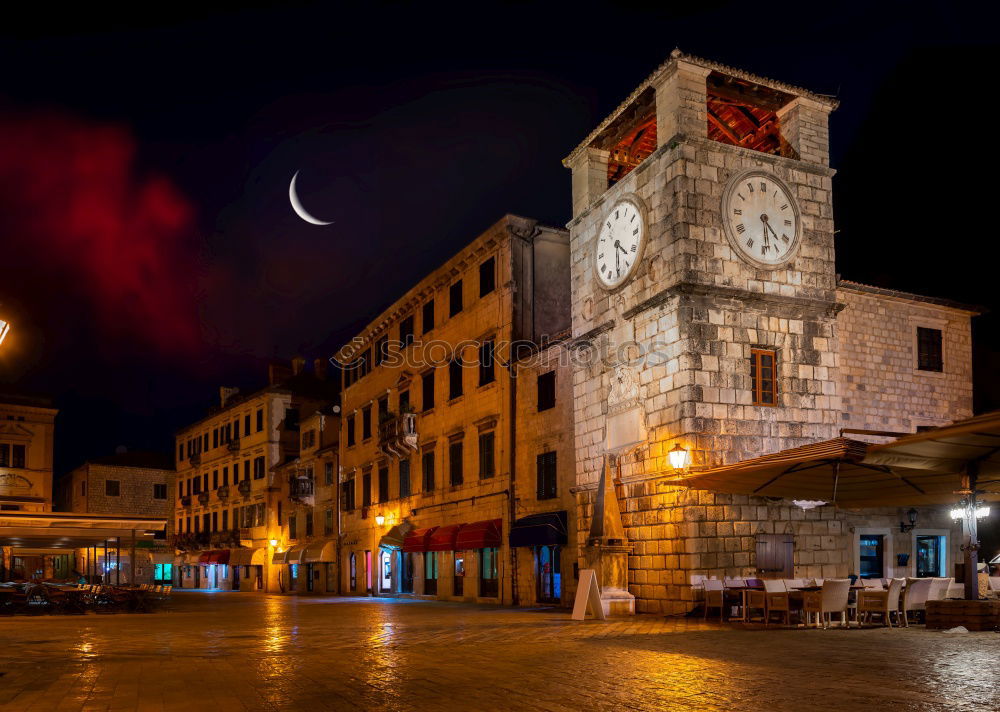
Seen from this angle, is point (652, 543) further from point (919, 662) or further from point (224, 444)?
point (224, 444)

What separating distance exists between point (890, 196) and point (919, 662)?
125 ft

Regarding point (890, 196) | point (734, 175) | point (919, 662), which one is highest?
point (890, 196)

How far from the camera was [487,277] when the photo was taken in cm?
3100

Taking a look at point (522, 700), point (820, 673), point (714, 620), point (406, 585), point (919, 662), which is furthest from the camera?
point (406, 585)

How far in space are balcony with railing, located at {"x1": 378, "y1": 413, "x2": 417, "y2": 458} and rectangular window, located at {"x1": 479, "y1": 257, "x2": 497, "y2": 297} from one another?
7257 mm

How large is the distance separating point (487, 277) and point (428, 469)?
8462 millimetres

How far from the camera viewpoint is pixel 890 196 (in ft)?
147

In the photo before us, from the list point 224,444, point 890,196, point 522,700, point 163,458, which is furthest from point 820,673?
point 163,458

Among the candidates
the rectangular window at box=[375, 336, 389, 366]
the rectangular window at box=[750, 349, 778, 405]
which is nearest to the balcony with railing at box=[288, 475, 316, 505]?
the rectangular window at box=[375, 336, 389, 366]

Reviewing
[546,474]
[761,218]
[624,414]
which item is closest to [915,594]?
[624,414]

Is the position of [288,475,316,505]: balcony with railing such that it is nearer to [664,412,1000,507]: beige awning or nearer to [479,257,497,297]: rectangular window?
[479,257,497,297]: rectangular window

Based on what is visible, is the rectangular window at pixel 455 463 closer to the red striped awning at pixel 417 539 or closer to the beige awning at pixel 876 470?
the red striped awning at pixel 417 539

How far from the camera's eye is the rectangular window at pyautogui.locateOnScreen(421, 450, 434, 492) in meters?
35.2

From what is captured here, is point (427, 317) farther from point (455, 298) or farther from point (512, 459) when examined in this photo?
point (512, 459)
